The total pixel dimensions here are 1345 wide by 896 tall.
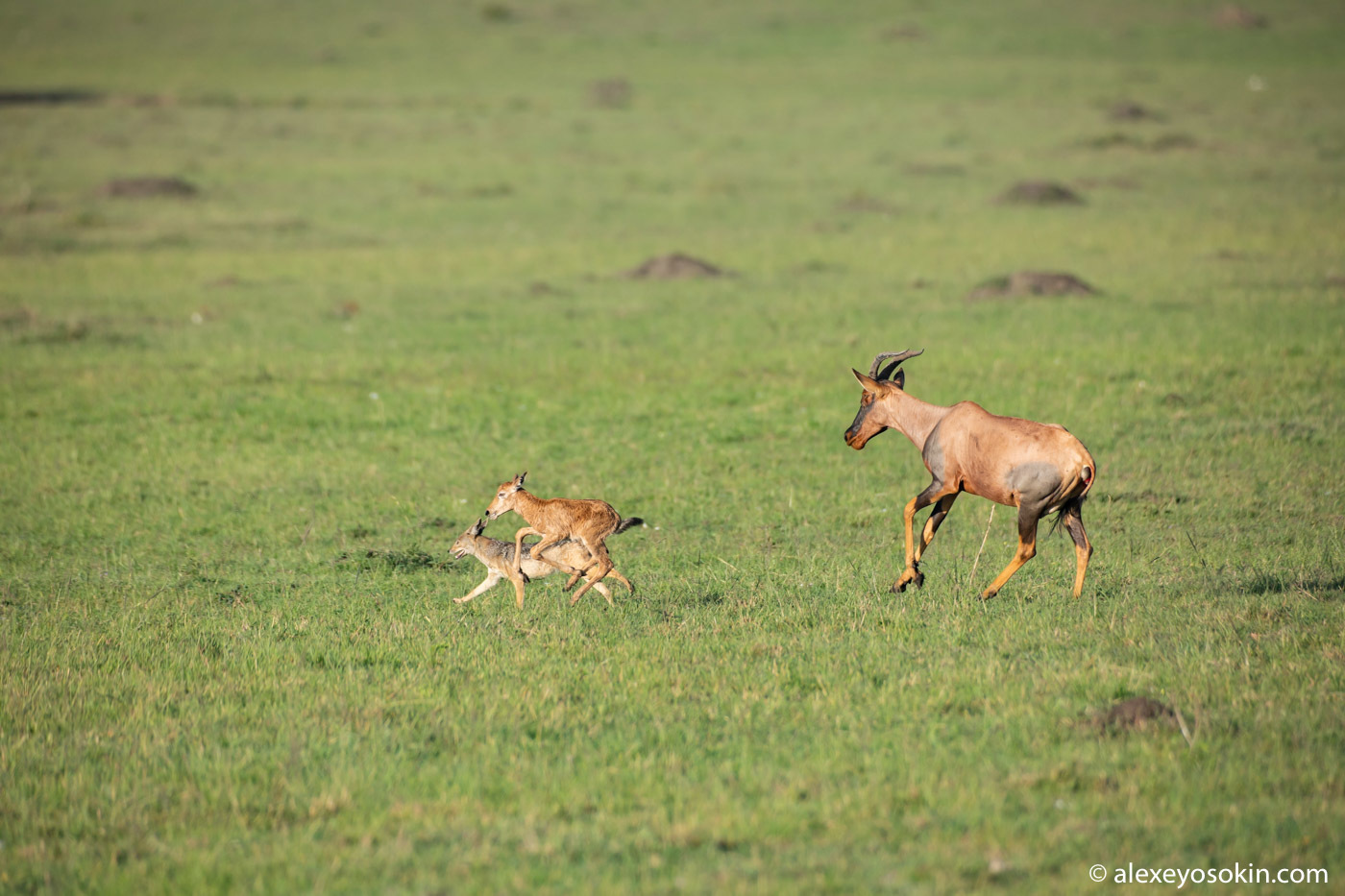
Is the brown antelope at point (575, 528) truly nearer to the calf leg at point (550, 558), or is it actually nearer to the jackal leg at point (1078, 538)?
the calf leg at point (550, 558)

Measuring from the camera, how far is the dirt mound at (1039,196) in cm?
3531

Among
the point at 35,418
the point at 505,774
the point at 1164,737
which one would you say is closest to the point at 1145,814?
the point at 1164,737

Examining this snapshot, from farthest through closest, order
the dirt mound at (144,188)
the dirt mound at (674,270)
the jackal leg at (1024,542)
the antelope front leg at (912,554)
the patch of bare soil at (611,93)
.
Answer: the patch of bare soil at (611,93) → the dirt mound at (144,188) → the dirt mound at (674,270) → the antelope front leg at (912,554) → the jackal leg at (1024,542)

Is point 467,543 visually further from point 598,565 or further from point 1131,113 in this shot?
point 1131,113

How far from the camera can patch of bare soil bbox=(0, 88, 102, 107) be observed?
50219 millimetres

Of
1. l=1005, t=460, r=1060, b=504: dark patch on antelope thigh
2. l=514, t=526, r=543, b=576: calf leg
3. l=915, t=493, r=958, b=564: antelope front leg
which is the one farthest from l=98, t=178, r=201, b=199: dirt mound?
l=1005, t=460, r=1060, b=504: dark patch on antelope thigh

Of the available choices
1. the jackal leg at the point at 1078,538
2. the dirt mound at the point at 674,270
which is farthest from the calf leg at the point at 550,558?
the dirt mound at the point at 674,270

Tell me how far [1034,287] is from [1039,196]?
12437 millimetres

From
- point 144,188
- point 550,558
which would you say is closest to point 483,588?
point 550,558

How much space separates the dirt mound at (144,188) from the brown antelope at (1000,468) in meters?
30.5

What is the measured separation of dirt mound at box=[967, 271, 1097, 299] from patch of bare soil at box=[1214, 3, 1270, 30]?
53692 millimetres

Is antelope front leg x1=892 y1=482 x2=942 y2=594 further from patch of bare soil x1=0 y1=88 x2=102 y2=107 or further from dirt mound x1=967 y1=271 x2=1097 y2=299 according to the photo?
patch of bare soil x1=0 y1=88 x2=102 y2=107

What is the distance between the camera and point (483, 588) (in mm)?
10047

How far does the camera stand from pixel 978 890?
5.46m
